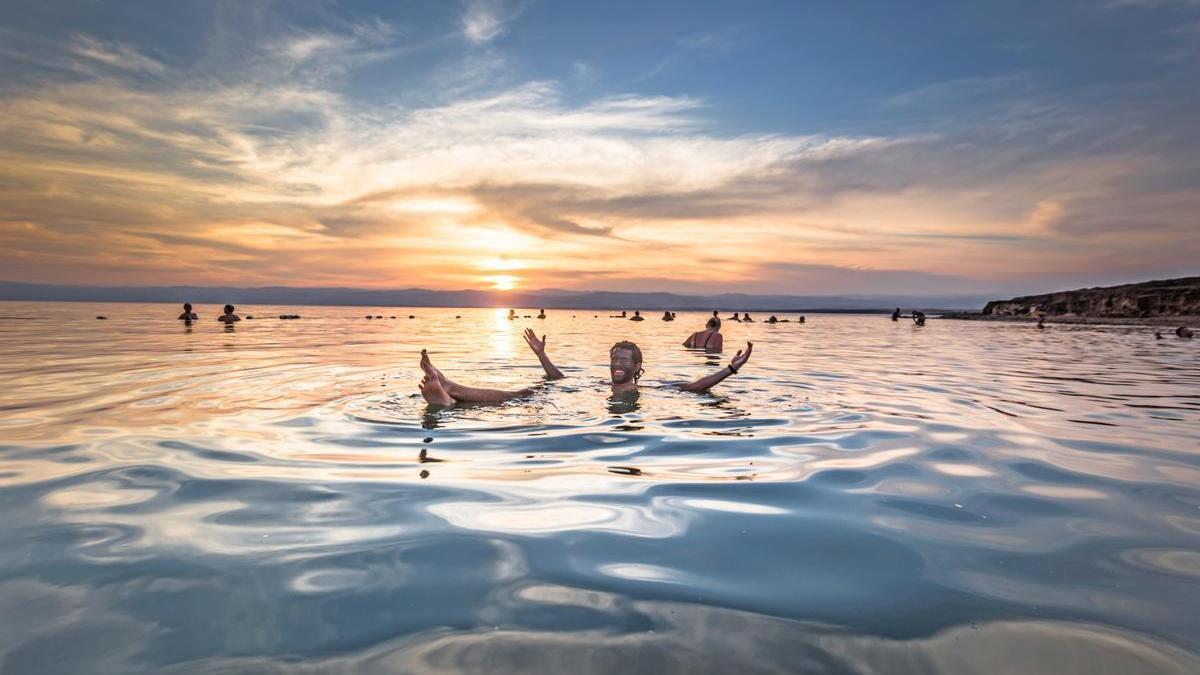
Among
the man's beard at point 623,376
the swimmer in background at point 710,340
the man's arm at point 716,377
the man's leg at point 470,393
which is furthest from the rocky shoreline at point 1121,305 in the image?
the man's leg at point 470,393

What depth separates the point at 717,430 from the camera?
791 cm

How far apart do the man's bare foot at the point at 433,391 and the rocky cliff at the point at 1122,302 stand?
2573 inches

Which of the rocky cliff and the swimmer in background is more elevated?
the rocky cliff

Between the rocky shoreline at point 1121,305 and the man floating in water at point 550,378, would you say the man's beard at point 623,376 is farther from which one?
the rocky shoreline at point 1121,305

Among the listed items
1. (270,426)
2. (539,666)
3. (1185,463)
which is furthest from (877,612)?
(270,426)

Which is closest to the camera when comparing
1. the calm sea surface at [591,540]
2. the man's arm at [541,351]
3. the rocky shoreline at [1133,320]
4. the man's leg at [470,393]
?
the calm sea surface at [591,540]

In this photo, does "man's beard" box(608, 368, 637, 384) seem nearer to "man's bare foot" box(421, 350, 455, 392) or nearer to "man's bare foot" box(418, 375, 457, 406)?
"man's bare foot" box(421, 350, 455, 392)

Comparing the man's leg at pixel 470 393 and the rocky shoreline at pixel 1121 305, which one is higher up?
the rocky shoreline at pixel 1121 305

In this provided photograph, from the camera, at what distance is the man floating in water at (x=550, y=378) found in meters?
9.18

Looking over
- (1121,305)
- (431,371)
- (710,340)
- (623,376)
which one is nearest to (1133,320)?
(1121,305)

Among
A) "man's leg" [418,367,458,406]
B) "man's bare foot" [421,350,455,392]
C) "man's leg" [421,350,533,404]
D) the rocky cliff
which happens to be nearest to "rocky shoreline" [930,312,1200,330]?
the rocky cliff

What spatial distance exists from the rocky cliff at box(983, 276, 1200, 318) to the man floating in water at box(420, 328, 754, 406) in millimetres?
60607

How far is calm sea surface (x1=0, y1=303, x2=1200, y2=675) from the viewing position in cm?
272

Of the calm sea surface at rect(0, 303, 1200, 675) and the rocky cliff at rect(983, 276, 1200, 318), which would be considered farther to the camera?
the rocky cliff at rect(983, 276, 1200, 318)
